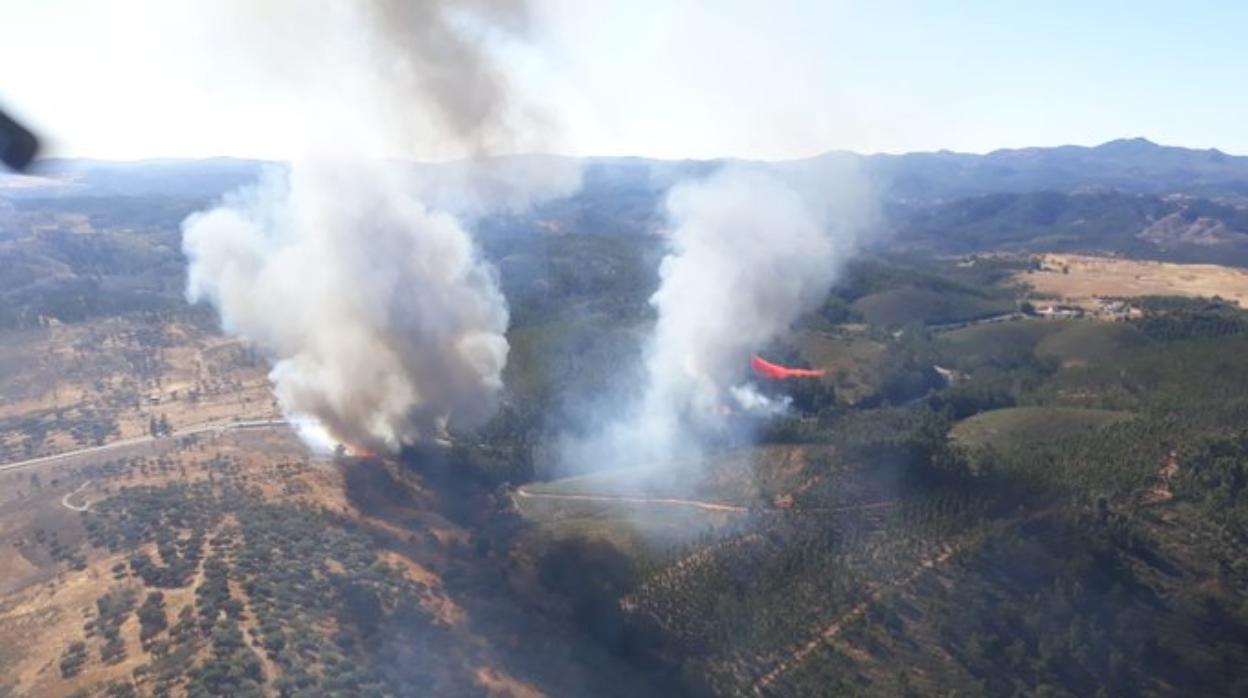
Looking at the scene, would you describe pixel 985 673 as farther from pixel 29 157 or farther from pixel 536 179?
pixel 536 179

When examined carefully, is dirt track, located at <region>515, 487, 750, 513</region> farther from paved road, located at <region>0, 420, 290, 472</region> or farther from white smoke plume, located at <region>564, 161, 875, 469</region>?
paved road, located at <region>0, 420, 290, 472</region>

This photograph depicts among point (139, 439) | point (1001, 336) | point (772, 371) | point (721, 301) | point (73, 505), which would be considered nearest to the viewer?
point (73, 505)

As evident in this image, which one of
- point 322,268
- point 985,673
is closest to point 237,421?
point 322,268

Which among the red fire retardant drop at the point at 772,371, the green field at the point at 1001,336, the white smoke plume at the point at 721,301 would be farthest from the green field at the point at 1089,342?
the red fire retardant drop at the point at 772,371

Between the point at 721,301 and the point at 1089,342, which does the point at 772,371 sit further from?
the point at 1089,342

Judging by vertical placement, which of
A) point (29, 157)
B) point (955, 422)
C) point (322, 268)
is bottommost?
point (955, 422)

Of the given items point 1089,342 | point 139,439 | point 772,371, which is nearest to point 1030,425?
point 772,371
